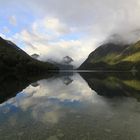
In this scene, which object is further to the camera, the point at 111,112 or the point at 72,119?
the point at 111,112

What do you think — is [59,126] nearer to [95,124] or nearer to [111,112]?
[95,124]

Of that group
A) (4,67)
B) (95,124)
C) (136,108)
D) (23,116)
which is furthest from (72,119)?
(4,67)

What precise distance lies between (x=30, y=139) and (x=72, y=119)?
10031 millimetres

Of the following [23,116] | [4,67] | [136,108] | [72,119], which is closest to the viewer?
[72,119]

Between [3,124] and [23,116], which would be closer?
[3,124]

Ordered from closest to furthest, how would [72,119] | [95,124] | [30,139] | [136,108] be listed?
[30,139], [95,124], [72,119], [136,108]

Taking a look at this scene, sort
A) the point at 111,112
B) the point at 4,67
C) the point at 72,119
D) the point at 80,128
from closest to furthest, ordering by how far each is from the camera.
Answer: the point at 80,128 < the point at 72,119 < the point at 111,112 < the point at 4,67

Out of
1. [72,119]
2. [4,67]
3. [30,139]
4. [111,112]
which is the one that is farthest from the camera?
[4,67]

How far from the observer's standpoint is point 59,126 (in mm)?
28766

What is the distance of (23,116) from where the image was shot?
3588cm

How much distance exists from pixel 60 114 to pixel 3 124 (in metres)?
9.36

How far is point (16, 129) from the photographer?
2773cm

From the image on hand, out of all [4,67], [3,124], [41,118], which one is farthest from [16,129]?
[4,67]

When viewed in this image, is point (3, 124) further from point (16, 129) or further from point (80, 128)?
point (80, 128)
